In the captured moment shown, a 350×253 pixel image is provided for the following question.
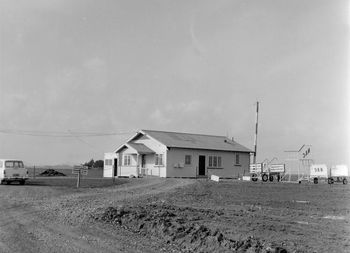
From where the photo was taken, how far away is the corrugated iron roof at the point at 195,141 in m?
41.7

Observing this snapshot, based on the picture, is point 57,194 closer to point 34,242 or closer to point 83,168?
point 83,168

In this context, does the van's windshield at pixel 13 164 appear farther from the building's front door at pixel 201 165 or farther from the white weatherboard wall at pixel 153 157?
the building's front door at pixel 201 165

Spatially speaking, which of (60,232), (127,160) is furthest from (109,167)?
(60,232)

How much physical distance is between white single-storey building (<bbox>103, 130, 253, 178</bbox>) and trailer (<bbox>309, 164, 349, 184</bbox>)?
7.72 metres

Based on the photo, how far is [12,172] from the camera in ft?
105

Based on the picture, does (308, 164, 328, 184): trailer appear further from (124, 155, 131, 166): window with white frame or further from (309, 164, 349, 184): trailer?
(124, 155, 131, 166): window with white frame

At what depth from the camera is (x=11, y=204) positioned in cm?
1828

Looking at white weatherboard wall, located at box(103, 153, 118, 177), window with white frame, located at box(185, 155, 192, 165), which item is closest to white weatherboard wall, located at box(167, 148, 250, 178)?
window with white frame, located at box(185, 155, 192, 165)

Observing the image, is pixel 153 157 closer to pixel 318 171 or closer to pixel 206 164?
pixel 206 164

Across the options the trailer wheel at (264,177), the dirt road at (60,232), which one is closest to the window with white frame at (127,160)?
the trailer wheel at (264,177)

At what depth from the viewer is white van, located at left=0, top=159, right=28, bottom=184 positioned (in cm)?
3180

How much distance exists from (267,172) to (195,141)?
24.5 feet

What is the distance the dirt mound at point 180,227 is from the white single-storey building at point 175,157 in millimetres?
24902

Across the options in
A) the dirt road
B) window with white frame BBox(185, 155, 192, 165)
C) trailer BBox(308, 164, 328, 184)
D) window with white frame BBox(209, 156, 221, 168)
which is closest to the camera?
the dirt road
